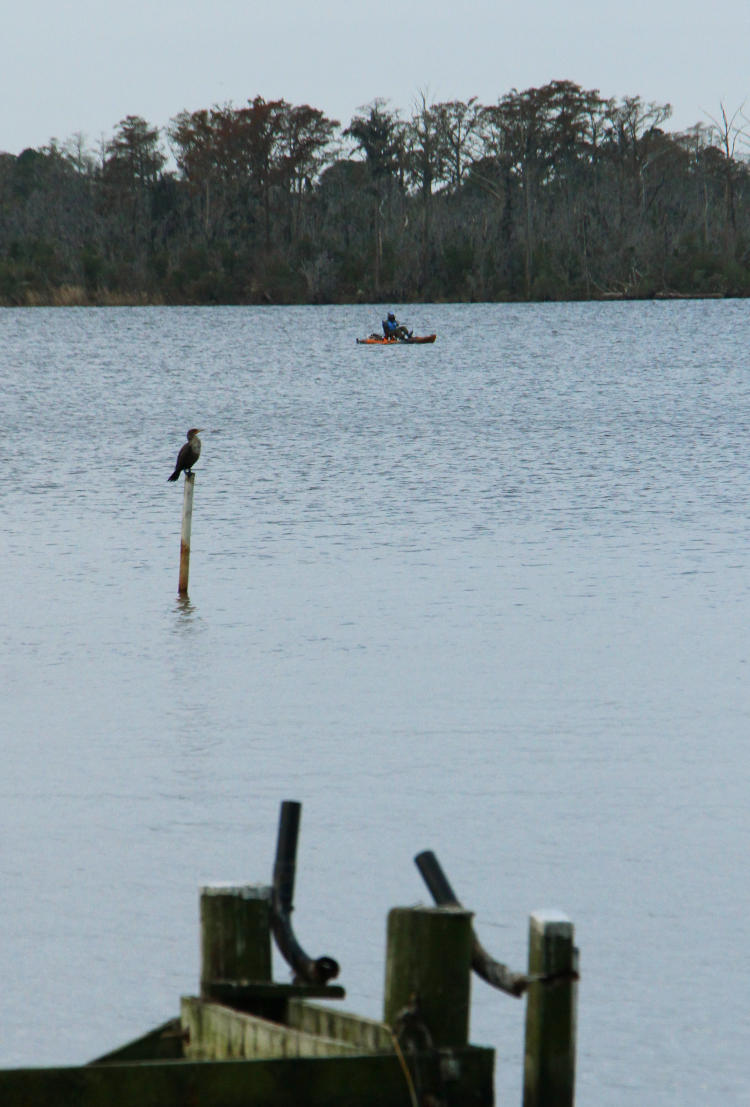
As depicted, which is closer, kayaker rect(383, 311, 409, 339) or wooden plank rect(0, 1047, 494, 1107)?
wooden plank rect(0, 1047, 494, 1107)

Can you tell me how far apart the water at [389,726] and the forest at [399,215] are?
71.2 m

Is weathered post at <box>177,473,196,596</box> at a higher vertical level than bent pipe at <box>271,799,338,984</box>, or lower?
higher

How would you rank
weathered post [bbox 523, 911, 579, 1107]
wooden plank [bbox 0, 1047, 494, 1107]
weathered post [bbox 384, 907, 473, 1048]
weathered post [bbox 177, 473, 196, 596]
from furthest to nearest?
weathered post [bbox 177, 473, 196, 596], weathered post [bbox 523, 911, 579, 1107], weathered post [bbox 384, 907, 473, 1048], wooden plank [bbox 0, 1047, 494, 1107]

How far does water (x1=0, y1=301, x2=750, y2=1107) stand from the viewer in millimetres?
6590

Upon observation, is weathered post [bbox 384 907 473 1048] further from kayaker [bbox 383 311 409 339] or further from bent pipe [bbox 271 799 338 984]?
kayaker [bbox 383 311 409 339]

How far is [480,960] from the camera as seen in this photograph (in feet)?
15.2

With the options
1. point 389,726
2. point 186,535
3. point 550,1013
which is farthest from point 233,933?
point 186,535

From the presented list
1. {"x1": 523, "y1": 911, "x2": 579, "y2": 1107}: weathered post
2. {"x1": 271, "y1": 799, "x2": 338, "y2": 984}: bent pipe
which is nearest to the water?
{"x1": 523, "y1": 911, "x2": 579, "y2": 1107}: weathered post

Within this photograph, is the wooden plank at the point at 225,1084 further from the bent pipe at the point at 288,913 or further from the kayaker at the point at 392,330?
the kayaker at the point at 392,330

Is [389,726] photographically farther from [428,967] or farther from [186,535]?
[428,967]

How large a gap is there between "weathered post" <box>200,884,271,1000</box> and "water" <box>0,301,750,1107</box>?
130 cm

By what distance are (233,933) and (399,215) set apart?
9819cm

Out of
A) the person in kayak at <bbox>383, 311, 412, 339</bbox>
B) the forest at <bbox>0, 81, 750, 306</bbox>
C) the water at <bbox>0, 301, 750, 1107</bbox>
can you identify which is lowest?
the water at <bbox>0, 301, 750, 1107</bbox>

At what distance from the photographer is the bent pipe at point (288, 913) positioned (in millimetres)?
5004
